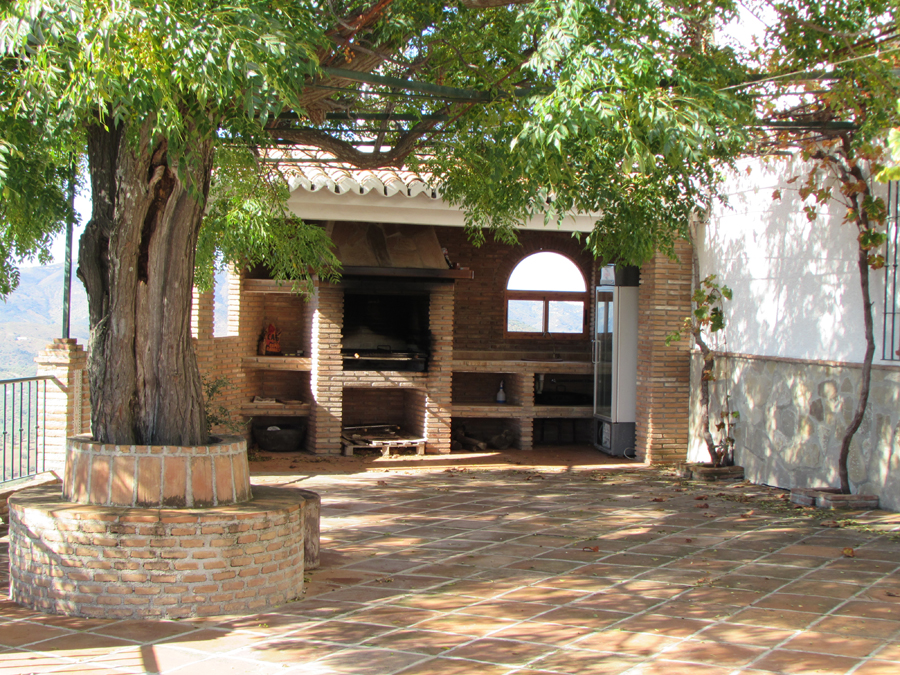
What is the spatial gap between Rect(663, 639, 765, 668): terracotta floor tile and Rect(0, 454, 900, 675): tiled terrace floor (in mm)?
10

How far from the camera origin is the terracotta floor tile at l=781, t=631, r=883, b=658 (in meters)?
4.11

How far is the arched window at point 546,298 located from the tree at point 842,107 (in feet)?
15.7

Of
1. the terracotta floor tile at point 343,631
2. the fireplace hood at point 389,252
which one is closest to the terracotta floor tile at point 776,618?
the terracotta floor tile at point 343,631

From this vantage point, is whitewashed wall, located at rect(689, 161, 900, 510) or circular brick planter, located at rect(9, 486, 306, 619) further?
whitewashed wall, located at rect(689, 161, 900, 510)

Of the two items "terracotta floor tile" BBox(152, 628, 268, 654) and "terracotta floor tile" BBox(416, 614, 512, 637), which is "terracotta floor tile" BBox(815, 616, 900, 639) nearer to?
"terracotta floor tile" BBox(416, 614, 512, 637)

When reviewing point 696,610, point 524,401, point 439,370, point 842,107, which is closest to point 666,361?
point 524,401

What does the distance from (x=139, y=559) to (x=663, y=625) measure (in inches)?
112

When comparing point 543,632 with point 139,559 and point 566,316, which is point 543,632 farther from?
point 566,316

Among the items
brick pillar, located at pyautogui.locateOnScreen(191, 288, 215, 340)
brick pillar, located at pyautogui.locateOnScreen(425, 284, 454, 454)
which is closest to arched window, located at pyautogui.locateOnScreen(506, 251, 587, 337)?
brick pillar, located at pyautogui.locateOnScreen(425, 284, 454, 454)

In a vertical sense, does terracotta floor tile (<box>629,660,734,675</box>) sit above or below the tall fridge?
below

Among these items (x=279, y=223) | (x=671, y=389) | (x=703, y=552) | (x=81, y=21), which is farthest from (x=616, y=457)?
(x=81, y=21)

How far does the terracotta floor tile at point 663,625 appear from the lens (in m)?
4.41

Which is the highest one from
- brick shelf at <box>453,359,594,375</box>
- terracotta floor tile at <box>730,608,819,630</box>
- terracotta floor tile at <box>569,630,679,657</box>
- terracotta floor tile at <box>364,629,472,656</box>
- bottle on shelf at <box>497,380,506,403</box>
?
brick shelf at <box>453,359,594,375</box>

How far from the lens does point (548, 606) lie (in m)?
4.86
